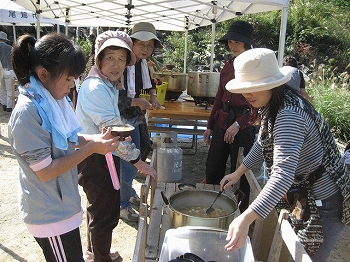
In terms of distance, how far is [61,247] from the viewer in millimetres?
1654

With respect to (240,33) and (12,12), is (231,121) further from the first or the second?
(12,12)

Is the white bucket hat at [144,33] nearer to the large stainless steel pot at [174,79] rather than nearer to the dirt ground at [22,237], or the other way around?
the large stainless steel pot at [174,79]

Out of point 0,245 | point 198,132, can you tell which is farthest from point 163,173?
point 0,245

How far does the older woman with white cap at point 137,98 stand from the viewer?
10.3 ft

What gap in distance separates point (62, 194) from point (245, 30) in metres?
2.28

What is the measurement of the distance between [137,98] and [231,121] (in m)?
0.92

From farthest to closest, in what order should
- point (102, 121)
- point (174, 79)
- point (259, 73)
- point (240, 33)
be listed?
1. point (174, 79)
2. point (240, 33)
3. point (102, 121)
4. point (259, 73)

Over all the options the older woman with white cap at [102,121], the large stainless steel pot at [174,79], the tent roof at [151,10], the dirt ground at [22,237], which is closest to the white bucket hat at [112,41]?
the older woman with white cap at [102,121]

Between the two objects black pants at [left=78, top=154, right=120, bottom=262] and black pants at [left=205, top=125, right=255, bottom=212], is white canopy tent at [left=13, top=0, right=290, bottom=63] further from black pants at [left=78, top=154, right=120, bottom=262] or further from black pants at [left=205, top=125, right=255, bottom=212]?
black pants at [left=78, top=154, right=120, bottom=262]

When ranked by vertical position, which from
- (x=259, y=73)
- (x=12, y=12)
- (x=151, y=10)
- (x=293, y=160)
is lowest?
(x=293, y=160)

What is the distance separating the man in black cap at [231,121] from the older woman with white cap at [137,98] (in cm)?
70

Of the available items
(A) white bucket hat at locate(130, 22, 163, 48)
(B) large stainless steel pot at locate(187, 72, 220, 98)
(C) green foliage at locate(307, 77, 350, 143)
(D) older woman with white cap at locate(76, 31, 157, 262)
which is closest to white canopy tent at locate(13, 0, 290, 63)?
(B) large stainless steel pot at locate(187, 72, 220, 98)

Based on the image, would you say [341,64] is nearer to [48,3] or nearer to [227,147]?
[48,3]

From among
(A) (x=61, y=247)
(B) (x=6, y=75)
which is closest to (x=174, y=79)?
(A) (x=61, y=247)
